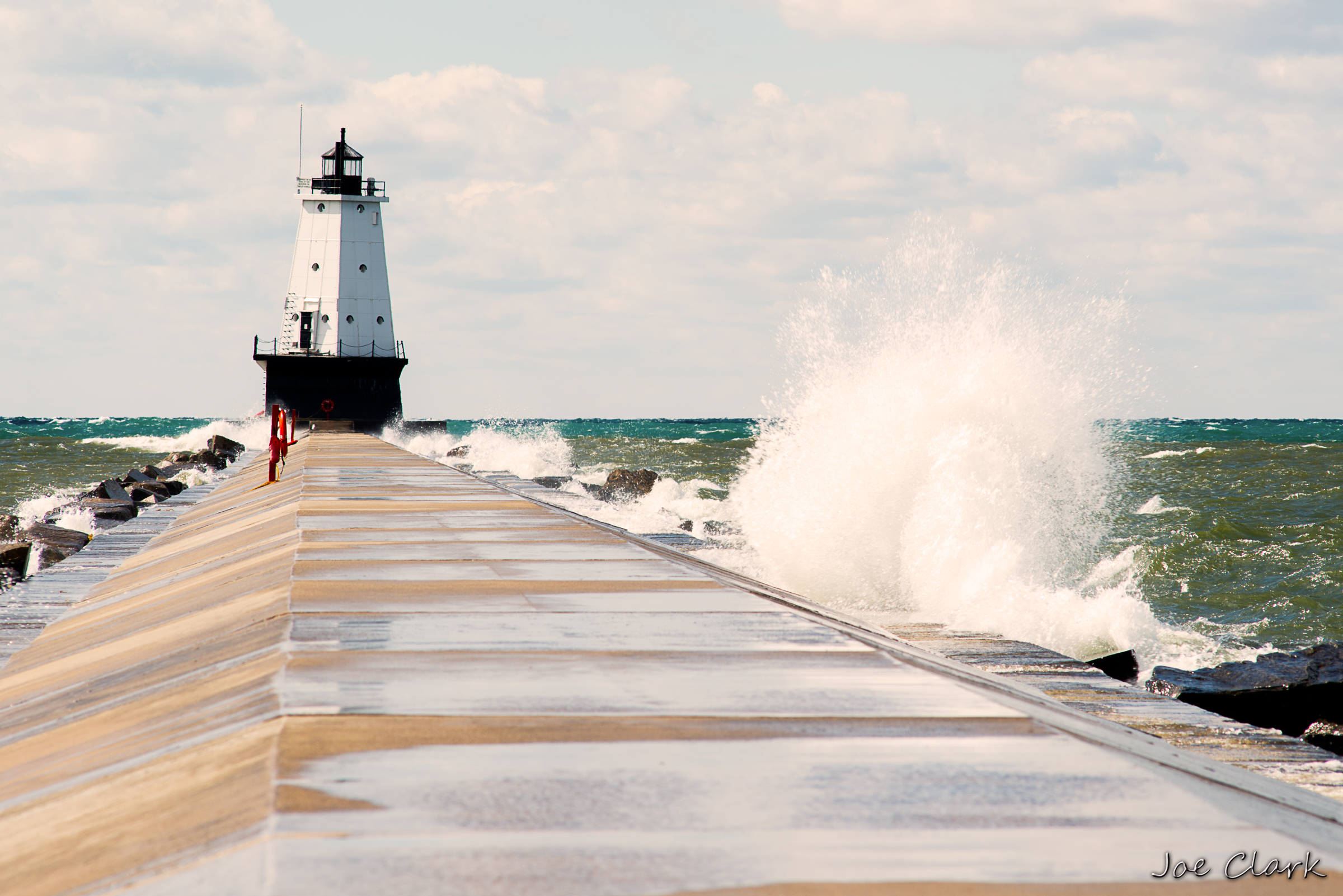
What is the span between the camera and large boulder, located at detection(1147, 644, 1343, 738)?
651 centimetres

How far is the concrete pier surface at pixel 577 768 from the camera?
1366mm

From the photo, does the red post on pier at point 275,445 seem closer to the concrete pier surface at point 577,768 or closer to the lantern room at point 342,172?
the concrete pier surface at point 577,768

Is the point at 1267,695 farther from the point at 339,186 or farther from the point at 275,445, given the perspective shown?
the point at 339,186

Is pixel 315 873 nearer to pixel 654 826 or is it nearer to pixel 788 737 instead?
pixel 654 826

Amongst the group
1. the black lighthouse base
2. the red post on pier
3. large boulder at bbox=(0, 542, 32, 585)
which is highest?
the black lighthouse base

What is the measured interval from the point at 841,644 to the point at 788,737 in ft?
3.19

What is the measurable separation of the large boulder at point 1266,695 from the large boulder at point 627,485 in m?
14.3

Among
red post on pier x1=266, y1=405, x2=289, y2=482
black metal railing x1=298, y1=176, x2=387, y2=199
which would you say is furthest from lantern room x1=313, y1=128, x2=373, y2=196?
red post on pier x1=266, y1=405, x2=289, y2=482

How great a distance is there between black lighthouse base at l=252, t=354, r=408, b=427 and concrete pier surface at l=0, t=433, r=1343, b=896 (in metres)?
33.4

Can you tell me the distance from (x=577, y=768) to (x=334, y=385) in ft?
118

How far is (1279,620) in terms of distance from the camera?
1271 centimetres

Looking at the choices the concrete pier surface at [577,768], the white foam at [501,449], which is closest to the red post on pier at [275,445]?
the concrete pier surface at [577,768]

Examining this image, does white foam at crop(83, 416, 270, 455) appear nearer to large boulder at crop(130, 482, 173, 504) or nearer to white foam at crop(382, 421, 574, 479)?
white foam at crop(382, 421, 574, 479)

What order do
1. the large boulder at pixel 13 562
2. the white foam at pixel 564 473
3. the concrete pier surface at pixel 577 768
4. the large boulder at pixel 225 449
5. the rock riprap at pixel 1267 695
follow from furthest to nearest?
→ the large boulder at pixel 225 449
the white foam at pixel 564 473
the large boulder at pixel 13 562
the rock riprap at pixel 1267 695
the concrete pier surface at pixel 577 768
